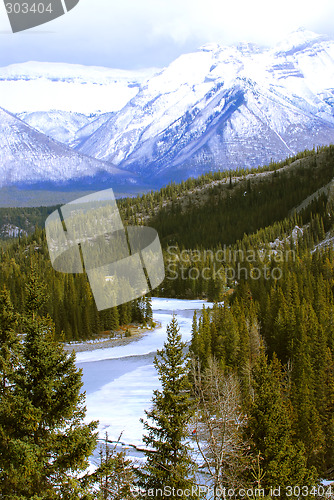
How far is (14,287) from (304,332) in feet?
231

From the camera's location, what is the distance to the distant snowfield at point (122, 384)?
41025 mm

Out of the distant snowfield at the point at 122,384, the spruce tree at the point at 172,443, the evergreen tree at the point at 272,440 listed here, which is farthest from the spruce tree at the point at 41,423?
the evergreen tree at the point at 272,440

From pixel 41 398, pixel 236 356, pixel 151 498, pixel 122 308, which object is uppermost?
pixel 41 398

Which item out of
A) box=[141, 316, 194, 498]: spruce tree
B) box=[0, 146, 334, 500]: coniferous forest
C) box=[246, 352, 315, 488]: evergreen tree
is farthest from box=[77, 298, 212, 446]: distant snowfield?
box=[246, 352, 315, 488]: evergreen tree

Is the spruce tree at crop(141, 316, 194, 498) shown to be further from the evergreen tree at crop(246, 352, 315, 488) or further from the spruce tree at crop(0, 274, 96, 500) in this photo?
the spruce tree at crop(0, 274, 96, 500)

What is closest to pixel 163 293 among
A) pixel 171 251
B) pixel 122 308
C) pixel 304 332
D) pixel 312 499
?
pixel 171 251

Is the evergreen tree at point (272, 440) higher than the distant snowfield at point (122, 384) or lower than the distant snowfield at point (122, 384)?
higher

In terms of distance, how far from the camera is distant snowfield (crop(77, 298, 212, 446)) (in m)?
41.0

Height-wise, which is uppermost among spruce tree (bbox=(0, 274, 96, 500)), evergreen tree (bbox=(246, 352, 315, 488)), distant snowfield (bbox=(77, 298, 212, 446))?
spruce tree (bbox=(0, 274, 96, 500))

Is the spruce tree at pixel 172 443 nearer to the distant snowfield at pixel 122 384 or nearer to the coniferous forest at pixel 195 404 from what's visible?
the coniferous forest at pixel 195 404

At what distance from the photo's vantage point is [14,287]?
346ft

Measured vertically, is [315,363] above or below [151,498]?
below

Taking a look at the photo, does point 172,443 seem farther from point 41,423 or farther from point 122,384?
point 122,384

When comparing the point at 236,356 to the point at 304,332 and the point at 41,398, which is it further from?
the point at 41,398
